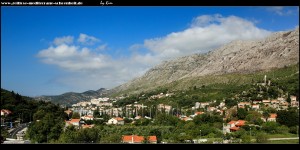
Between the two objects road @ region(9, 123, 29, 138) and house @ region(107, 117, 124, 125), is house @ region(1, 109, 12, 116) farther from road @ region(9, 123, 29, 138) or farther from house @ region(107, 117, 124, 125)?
house @ region(107, 117, 124, 125)

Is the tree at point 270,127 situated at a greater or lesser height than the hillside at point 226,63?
lesser

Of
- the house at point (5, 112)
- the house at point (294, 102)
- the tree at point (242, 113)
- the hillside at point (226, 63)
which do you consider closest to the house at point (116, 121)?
the house at point (5, 112)

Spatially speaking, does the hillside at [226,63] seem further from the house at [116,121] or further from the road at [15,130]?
the road at [15,130]

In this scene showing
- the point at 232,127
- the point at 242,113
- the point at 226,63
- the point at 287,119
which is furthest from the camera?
the point at 226,63

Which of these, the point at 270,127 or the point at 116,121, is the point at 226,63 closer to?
the point at 116,121

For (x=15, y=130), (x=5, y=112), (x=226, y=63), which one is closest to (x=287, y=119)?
(x=15, y=130)

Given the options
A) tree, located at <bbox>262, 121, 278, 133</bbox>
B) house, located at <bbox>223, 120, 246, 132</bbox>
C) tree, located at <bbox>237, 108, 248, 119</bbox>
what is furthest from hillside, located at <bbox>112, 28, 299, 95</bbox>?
tree, located at <bbox>262, 121, 278, 133</bbox>

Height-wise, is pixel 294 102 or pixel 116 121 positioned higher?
pixel 294 102

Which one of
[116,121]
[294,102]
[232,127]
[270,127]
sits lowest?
[116,121]
